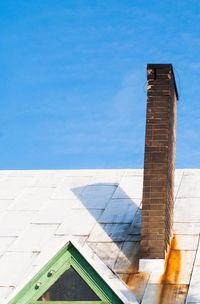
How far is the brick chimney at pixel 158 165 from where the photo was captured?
12180 mm

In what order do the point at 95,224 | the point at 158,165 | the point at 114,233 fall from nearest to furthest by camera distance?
the point at 158,165 → the point at 114,233 → the point at 95,224

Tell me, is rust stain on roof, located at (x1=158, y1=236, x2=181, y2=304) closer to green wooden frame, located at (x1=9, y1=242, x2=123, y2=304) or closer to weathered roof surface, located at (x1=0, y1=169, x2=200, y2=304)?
weathered roof surface, located at (x1=0, y1=169, x2=200, y2=304)

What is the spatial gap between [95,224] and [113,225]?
302 mm

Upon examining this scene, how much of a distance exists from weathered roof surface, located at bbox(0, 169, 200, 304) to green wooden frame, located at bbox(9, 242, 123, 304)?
0.38 feet

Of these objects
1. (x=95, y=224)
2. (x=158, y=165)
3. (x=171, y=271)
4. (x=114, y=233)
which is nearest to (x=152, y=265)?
(x=171, y=271)

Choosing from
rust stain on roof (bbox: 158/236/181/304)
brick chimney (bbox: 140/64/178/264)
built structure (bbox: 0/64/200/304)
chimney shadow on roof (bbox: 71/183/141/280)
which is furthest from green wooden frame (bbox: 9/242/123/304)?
brick chimney (bbox: 140/64/178/264)

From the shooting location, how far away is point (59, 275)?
1080 cm

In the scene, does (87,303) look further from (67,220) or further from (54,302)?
(67,220)

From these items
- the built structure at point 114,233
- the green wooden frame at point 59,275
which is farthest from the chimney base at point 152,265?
the green wooden frame at point 59,275

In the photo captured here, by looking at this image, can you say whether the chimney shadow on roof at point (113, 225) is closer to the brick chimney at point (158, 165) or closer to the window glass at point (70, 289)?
the brick chimney at point (158, 165)

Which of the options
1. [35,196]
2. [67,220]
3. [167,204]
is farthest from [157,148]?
[35,196]

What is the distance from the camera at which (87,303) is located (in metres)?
10.8

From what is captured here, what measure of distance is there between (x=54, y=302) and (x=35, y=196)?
4.77 metres

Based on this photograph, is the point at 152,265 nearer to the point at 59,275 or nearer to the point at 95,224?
the point at 59,275
